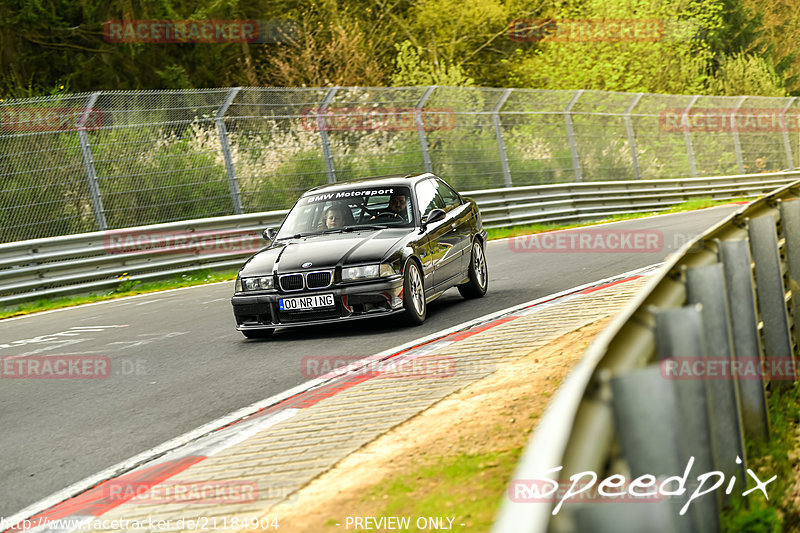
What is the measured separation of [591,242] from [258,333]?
8.85 metres

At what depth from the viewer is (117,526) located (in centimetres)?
474

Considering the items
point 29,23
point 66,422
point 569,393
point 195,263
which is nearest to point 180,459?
point 66,422

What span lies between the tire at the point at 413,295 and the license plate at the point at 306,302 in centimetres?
74

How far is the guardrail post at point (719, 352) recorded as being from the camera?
3.99 metres

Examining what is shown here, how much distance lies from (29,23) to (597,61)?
2096cm

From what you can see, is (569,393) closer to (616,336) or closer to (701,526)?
(616,336)

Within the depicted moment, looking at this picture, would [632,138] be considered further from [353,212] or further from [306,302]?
[306,302]

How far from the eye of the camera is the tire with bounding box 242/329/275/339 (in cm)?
1037

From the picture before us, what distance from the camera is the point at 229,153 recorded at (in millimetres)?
19156

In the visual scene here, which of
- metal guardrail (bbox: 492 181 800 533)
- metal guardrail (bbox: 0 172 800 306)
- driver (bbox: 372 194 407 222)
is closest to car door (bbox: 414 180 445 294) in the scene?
driver (bbox: 372 194 407 222)

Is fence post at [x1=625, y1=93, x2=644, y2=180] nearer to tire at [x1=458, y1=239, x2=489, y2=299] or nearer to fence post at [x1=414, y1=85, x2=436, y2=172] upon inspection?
fence post at [x1=414, y1=85, x2=436, y2=172]

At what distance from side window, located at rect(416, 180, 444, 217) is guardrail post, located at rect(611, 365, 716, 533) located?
8374 millimetres

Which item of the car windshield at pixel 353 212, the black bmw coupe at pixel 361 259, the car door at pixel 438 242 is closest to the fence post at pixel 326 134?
the black bmw coupe at pixel 361 259

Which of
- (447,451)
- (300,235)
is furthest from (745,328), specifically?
(300,235)
